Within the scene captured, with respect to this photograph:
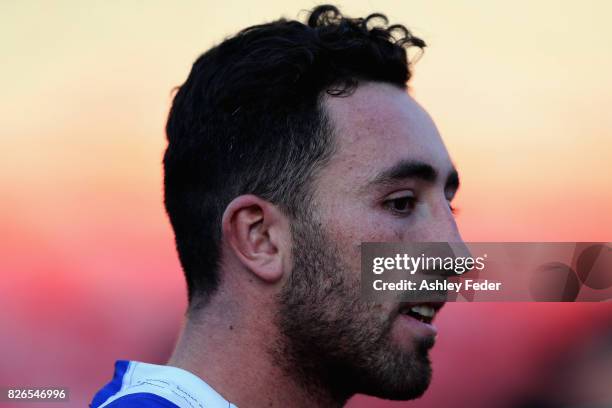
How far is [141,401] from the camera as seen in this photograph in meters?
3.39

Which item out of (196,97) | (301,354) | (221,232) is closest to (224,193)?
(221,232)

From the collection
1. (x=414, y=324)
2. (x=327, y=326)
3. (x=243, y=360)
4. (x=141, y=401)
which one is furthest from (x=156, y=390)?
(x=414, y=324)

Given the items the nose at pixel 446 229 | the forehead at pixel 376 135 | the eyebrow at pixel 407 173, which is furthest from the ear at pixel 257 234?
the nose at pixel 446 229

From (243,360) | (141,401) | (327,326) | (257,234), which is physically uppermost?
(257,234)

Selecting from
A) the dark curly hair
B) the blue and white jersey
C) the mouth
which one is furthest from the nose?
the blue and white jersey

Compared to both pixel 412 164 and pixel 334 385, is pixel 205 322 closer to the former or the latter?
pixel 334 385

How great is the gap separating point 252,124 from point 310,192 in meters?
A: 0.46

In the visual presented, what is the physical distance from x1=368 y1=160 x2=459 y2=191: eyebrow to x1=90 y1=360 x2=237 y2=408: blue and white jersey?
1.18m

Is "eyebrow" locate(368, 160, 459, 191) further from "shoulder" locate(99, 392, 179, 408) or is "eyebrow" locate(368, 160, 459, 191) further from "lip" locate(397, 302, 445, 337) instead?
Result: "shoulder" locate(99, 392, 179, 408)

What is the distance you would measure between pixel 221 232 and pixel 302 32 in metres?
1.15

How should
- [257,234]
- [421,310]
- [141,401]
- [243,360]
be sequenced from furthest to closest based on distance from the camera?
1. [421,310]
2. [257,234]
3. [243,360]
4. [141,401]

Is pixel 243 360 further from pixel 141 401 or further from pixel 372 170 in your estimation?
pixel 372 170

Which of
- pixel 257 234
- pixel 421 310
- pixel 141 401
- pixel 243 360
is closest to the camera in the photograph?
pixel 141 401

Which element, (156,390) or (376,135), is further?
(376,135)
